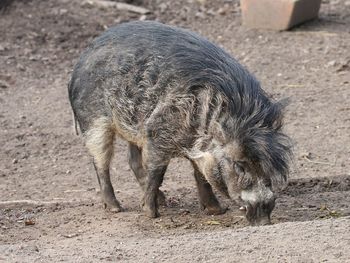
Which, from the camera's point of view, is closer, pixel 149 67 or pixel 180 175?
pixel 149 67

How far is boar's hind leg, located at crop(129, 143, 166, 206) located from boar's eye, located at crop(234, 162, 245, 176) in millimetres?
1088

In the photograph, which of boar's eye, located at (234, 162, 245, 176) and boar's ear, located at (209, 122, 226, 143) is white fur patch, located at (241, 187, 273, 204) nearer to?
boar's eye, located at (234, 162, 245, 176)

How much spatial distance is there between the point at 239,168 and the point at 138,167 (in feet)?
→ 4.26

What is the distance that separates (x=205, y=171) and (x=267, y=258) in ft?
4.92

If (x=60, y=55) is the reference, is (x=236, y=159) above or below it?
above

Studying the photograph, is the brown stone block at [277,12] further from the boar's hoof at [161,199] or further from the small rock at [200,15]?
the boar's hoof at [161,199]

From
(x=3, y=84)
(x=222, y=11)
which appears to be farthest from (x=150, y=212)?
(x=222, y=11)

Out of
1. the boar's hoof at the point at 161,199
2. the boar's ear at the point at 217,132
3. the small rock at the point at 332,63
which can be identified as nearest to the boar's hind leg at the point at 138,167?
the boar's hoof at the point at 161,199

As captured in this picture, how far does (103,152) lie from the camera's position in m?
7.61

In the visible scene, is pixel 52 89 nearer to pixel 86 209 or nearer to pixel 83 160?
pixel 83 160

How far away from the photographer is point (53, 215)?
7531 millimetres

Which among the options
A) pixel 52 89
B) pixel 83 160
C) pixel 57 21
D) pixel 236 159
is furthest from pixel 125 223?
pixel 57 21

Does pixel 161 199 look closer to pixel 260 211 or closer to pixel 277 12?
pixel 260 211

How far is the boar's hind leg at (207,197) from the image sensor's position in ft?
24.0
